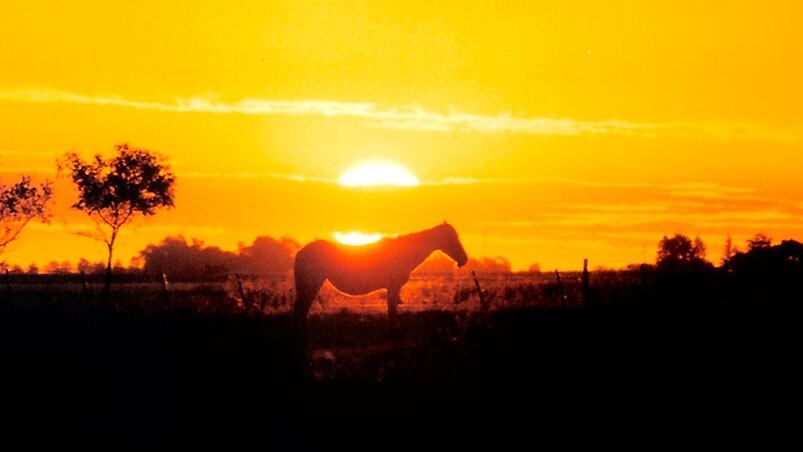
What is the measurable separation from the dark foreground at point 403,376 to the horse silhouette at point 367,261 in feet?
19.4

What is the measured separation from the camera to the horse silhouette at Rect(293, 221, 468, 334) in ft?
132

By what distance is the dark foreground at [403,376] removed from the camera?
25.7 meters

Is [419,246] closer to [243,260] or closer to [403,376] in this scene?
[403,376]

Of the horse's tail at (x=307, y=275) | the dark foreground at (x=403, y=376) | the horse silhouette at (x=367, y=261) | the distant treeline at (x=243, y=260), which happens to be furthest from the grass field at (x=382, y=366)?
the distant treeline at (x=243, y=260)

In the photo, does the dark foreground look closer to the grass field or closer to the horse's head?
the grass field

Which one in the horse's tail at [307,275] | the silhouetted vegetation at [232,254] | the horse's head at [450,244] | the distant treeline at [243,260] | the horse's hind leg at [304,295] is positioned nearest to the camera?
the horse's hind leg at [304,295]

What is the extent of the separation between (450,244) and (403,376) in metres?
13.7

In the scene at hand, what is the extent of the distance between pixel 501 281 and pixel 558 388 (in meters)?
31.0

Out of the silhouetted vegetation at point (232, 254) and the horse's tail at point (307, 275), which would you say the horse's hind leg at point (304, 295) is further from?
the silhouetted vegetation at point (232, 254)

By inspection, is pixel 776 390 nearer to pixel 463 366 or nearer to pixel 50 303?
pixel 463 366

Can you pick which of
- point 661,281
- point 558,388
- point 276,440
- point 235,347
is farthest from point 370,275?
point 276,440

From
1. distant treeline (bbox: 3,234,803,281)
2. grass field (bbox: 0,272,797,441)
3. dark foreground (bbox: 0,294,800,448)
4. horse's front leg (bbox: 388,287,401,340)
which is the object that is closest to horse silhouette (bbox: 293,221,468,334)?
horse's front leg (bbox: 388,287,401,340)

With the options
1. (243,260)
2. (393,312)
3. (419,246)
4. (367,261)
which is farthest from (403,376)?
(243,260)

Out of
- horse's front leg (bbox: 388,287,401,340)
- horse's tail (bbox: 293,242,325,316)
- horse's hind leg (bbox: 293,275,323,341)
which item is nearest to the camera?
horse's front leg (bbox: 388,287,401,340)
